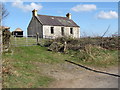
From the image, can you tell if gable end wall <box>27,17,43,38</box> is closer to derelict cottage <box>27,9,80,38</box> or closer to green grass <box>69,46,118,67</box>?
derelict cottage <box>27,9,80,38</box>

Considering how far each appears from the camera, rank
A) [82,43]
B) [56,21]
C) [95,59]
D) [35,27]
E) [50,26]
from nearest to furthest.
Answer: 1. [95,59]
2. [82,43]
3. [50,26]
4. [35,27]
5. [56,21]

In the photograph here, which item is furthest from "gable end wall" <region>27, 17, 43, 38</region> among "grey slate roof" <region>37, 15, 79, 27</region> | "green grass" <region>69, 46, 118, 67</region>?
"green grass" <region>69, 46, 118, 67</region>

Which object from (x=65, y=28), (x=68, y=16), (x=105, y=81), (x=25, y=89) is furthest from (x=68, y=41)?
(x=68, y=16)

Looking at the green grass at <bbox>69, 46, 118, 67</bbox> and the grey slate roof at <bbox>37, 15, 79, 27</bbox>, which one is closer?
the green grass at <bbox>69, 46, 118, 67</bbox>

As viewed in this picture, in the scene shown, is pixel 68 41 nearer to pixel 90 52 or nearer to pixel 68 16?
pixel 90 52

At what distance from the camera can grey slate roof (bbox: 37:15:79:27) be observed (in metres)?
26.7

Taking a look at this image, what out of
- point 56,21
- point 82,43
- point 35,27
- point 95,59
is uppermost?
point 56,21

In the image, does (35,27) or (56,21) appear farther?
(56,21)

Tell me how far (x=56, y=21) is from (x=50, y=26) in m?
2.64

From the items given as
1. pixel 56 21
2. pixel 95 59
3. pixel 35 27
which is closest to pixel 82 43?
pixel 95 59

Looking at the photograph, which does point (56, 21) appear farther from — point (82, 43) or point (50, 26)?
point (82, 43)

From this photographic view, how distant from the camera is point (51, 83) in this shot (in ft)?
18.9

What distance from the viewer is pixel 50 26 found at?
87.3 feet

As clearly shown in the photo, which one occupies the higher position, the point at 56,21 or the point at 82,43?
the point at 56,21
